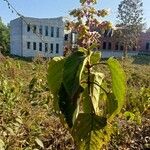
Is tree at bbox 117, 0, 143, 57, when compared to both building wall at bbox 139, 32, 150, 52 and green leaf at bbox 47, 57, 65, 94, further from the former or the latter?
green leaf at bbox 47, 57, 65, 94

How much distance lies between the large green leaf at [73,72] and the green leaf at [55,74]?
8 cm

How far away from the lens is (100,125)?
1.60m

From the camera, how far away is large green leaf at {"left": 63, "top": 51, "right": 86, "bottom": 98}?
140cm

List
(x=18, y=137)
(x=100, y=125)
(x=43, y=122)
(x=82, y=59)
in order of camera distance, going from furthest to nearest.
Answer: (x=43, y=122) < (x=18, y=137) < (x=100, y=125) < (x=82, y=59)

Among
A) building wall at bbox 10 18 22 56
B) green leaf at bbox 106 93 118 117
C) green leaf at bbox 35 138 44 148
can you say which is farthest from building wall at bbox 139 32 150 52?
green leaf at bbox 106 93 118 117

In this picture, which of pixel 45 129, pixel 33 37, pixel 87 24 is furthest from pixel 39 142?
pixel 33 37

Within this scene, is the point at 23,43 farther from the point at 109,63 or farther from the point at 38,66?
the point at 109,63

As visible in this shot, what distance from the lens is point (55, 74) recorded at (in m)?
1.56

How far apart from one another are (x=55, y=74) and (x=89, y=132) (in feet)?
0.86

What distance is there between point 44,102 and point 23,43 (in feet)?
173

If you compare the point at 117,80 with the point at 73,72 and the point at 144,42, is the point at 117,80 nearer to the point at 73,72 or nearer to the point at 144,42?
the point at 73,72

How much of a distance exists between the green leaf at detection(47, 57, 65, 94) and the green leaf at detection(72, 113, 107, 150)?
6.0 inches

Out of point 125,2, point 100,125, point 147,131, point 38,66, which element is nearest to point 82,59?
point 100,125

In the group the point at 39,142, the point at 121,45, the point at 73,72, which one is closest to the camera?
the point at 73,72
